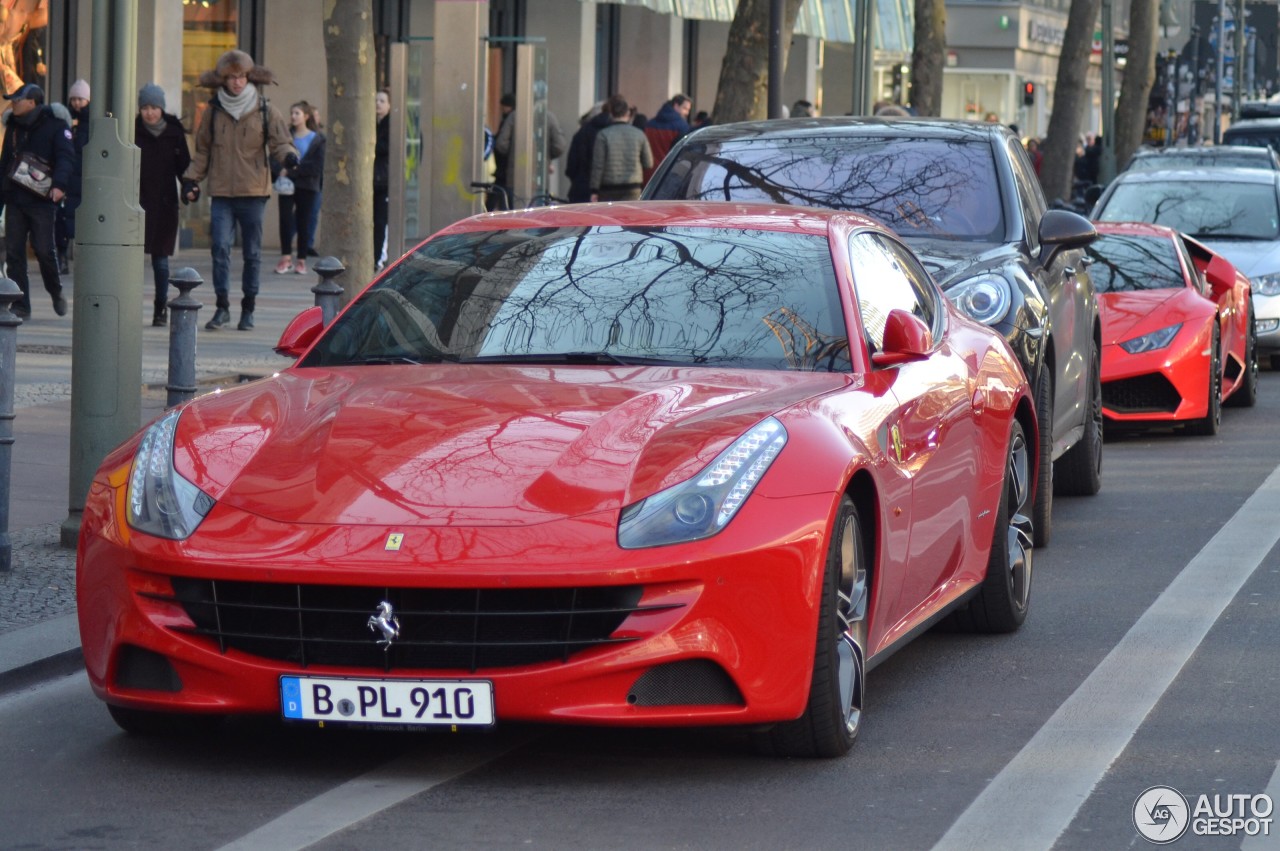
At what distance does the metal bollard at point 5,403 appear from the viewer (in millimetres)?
8172

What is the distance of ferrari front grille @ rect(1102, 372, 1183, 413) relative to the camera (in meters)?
13.8

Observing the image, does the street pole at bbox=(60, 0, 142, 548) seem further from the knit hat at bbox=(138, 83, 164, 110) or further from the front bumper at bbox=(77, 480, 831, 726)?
the knit hat at bbox=(138, 83, 164, 110)

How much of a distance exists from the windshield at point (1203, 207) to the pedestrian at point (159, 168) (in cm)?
773

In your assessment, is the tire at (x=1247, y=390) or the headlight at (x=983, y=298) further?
the tire at (x=1247, y=390)

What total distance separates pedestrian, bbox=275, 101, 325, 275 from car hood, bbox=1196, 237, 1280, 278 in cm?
964

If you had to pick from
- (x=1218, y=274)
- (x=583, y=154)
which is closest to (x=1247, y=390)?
(x=1218, y=274)

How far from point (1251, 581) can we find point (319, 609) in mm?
4651

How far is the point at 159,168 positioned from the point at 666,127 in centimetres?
998

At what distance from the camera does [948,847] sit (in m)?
5.02

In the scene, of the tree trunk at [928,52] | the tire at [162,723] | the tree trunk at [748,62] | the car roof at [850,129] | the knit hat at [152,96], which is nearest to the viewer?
the tire at [162,723]

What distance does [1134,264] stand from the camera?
14.6m

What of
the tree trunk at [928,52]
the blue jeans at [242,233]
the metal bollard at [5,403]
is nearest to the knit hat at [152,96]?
the blue jeans at [242,233]

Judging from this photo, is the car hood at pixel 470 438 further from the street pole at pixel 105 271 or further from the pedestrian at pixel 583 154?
the pedestrian at pixel 583 154

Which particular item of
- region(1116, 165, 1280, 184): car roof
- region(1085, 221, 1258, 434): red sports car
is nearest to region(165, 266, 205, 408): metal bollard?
region(1085, 221, 1258, 434): red sports car
